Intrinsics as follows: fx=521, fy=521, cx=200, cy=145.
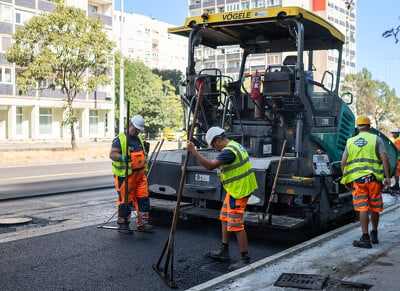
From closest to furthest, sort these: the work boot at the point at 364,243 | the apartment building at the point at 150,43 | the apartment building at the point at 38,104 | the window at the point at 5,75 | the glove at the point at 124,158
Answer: the work boot at the point at 364,243
the glove at the point at 124,158
the window at the point at 5,75
the apartment building at the point at 38,104
the apartment building at the point at 150,43

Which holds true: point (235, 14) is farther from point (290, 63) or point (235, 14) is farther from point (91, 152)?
point (91, 152)

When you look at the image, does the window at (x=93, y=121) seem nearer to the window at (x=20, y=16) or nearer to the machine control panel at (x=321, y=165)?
the window at (x=20, y=16)

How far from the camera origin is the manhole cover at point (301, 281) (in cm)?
498

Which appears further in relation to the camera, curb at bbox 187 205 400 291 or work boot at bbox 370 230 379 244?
work boot at bbox 370 230 379 244

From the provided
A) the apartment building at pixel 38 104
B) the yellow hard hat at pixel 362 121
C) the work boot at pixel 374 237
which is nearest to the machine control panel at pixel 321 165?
the yellow hard hat at pixel 362 121

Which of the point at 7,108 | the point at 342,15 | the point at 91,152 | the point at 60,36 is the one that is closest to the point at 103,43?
the point at 60,36

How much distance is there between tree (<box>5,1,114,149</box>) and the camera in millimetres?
26406

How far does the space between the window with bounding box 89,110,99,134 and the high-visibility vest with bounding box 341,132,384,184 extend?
46.1 meters

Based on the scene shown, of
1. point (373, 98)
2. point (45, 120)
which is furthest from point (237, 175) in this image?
point (373, 98)

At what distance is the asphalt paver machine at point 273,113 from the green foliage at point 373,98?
57.5 m

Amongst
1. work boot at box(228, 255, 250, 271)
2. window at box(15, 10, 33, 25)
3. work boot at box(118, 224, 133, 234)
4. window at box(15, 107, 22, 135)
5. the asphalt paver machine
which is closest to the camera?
work boot at box(228, 255, 250, 271)

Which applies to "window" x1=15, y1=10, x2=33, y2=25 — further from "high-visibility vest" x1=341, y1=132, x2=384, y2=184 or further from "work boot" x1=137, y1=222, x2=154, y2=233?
"high-visibility vest" x1=341, y1=132, x2=384, y2=184

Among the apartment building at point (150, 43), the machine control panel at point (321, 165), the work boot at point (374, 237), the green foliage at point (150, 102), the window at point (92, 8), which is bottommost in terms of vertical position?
the work boot at point (374, 237)

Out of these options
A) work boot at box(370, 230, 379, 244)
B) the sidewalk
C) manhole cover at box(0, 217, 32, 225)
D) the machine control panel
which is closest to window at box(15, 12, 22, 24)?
manhole cover at box(0, 217, 32, 225)
